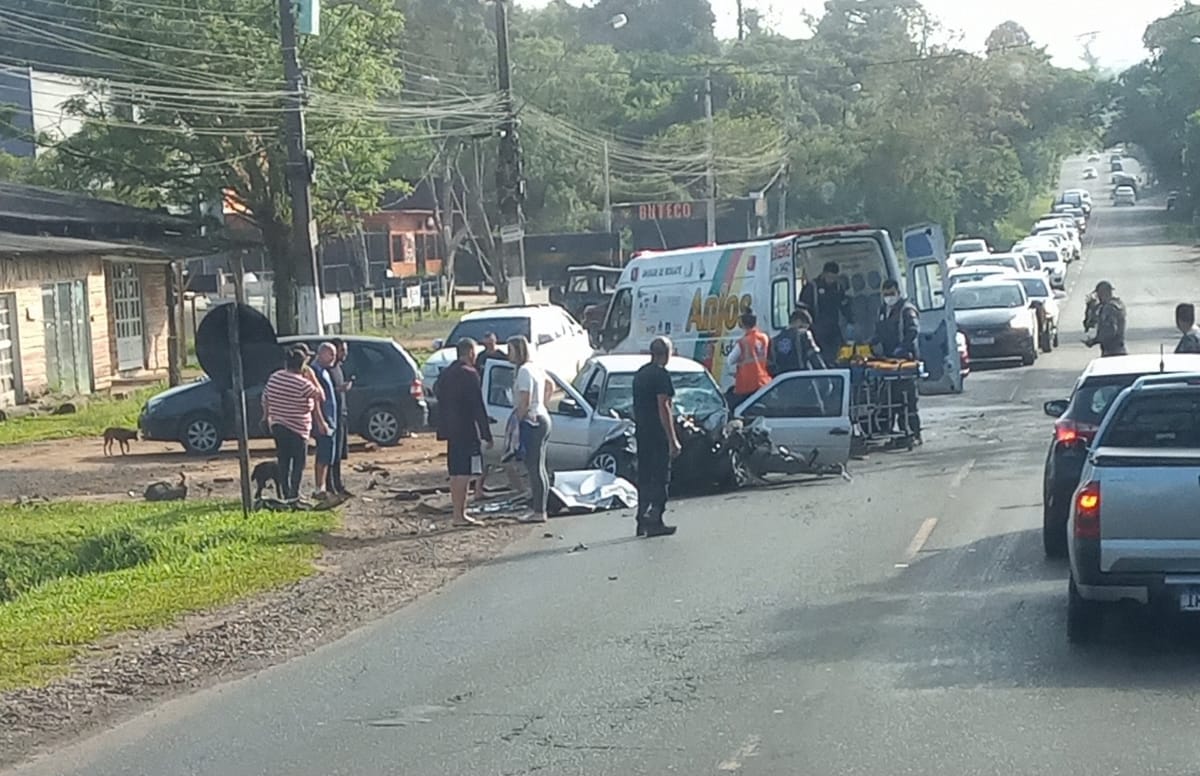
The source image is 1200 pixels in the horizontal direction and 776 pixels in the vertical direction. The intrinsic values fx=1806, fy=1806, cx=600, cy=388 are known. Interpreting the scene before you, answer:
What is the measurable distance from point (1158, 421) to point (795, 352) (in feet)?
36.8

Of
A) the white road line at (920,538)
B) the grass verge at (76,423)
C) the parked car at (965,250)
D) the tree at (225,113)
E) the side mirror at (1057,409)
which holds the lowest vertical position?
the white road line at (920,538)

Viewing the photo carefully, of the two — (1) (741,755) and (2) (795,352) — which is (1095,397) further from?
(2) (795,352)

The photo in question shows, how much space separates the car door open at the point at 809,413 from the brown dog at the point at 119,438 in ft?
33.8

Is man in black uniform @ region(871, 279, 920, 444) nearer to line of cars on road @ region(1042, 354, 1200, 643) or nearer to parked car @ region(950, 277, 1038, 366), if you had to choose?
parked car @ region(950, 277, 1038, 366)

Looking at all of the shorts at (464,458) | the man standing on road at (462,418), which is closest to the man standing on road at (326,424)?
the man standing on road at (462,418)

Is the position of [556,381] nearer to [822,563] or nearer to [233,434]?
[822,563]

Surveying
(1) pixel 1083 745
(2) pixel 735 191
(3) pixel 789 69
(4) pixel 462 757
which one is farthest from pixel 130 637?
(3) pixel 789 69

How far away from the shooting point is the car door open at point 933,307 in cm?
2544

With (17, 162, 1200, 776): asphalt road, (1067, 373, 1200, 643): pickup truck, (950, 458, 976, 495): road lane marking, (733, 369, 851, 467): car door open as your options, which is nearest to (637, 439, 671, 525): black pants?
(17, 162, 1200, 776): asphalt road

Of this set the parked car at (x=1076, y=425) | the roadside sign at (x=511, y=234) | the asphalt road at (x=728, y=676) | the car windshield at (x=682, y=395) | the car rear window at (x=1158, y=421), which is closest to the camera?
the asphalt road at (x=728, y=676)

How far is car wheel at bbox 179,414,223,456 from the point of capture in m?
26.0

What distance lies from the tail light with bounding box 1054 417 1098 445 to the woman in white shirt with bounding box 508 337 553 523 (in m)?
5.50

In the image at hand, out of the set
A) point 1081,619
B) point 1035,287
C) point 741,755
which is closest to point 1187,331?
point 1081,619

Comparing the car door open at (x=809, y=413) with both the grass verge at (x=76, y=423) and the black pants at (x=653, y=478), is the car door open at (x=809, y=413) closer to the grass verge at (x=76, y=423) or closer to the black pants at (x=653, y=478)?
the black pants at (x=653, y=478)
